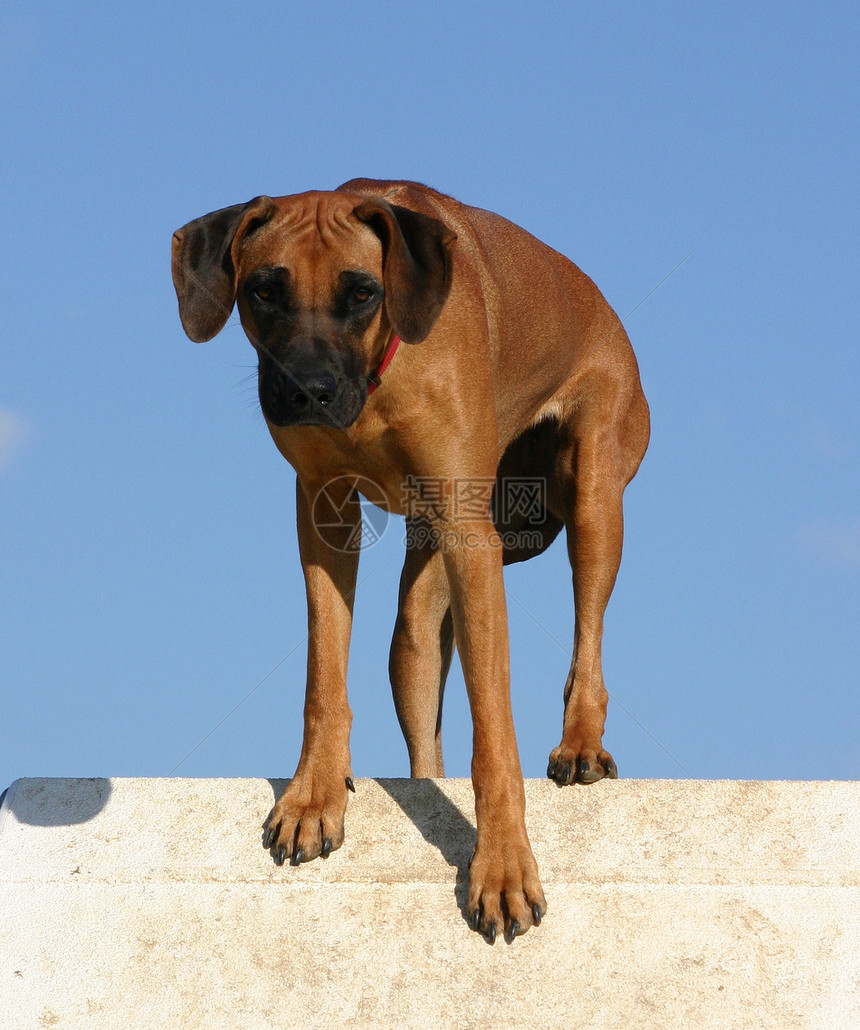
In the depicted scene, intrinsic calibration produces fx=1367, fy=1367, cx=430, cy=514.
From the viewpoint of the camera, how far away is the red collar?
4.70 m

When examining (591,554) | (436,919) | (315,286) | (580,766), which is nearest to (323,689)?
(436,919)

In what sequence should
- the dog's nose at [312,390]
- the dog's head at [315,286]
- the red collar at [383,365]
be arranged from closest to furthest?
the dog's nose at [312,390]
the dog's head at [315,286]
the red collar at [383,365]

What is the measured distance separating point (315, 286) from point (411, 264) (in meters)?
0.34

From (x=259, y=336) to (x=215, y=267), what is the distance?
0.34 meters

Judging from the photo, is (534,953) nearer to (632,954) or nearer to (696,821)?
(632,954)

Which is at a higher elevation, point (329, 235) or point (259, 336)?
point (329, 235)

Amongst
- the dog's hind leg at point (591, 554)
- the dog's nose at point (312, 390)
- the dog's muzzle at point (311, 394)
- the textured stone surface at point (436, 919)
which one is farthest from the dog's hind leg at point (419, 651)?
Answer: the dog's nose at point (312, 390)

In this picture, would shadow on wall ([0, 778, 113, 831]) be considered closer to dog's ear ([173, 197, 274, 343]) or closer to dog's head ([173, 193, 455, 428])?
dog's head ([173, 193, 455, 428])

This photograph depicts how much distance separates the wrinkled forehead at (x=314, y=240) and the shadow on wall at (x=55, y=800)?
2006 mm

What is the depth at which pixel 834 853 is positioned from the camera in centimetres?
464

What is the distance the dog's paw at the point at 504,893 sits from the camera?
14.2ft

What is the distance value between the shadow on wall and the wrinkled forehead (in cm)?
201

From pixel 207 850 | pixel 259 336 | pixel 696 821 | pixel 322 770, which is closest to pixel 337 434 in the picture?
pixel 259 336

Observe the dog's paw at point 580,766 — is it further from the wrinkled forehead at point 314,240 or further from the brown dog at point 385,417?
the wrinkled forehead at point 314,240
